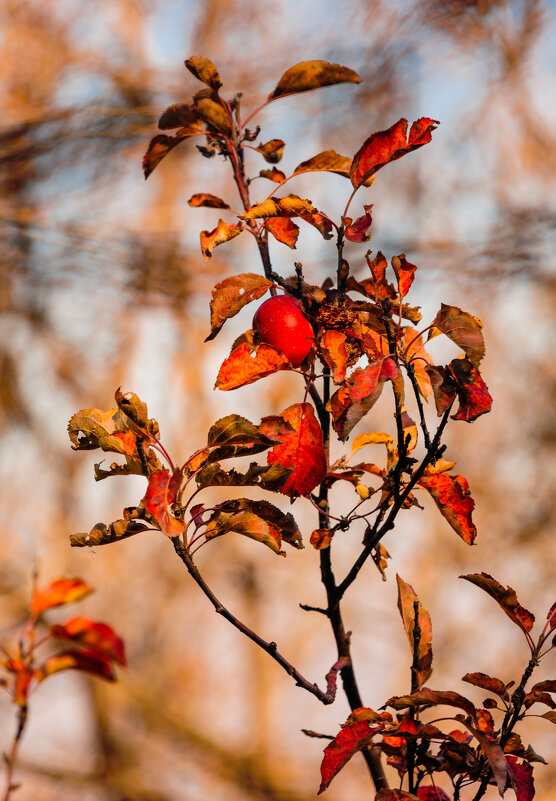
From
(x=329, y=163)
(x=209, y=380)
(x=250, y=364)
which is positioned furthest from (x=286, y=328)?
(x=209, y=380)

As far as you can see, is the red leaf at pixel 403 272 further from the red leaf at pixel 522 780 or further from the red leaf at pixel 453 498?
the red leaf at pixel 522 780

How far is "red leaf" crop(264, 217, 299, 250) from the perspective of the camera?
0.44m

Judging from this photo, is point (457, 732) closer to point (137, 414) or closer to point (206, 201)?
point (137, 414)

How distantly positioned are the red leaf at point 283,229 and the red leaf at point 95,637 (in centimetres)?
31

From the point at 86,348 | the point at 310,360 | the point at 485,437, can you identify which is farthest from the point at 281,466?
the point at 86,348

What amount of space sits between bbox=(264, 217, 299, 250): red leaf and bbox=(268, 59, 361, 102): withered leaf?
0.39 ft

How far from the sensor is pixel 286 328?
418 millimetres

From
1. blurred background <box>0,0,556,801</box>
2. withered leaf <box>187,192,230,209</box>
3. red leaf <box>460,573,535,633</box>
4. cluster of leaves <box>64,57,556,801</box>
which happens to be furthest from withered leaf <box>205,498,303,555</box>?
blurred background <box>0,0,556,801</box>

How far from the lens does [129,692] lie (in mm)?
1741

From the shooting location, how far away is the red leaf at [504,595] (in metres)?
0.39

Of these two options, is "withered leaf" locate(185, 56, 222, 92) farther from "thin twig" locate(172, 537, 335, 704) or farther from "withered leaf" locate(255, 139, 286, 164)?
"thin twig" locate(172, 537, 335, 704)

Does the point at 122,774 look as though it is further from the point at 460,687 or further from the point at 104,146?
the point at 104,146

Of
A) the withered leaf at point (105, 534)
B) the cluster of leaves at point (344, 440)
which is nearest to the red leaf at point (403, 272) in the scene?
the cluster of leaves at point (344, 440)

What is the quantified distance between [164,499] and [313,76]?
32 cm
